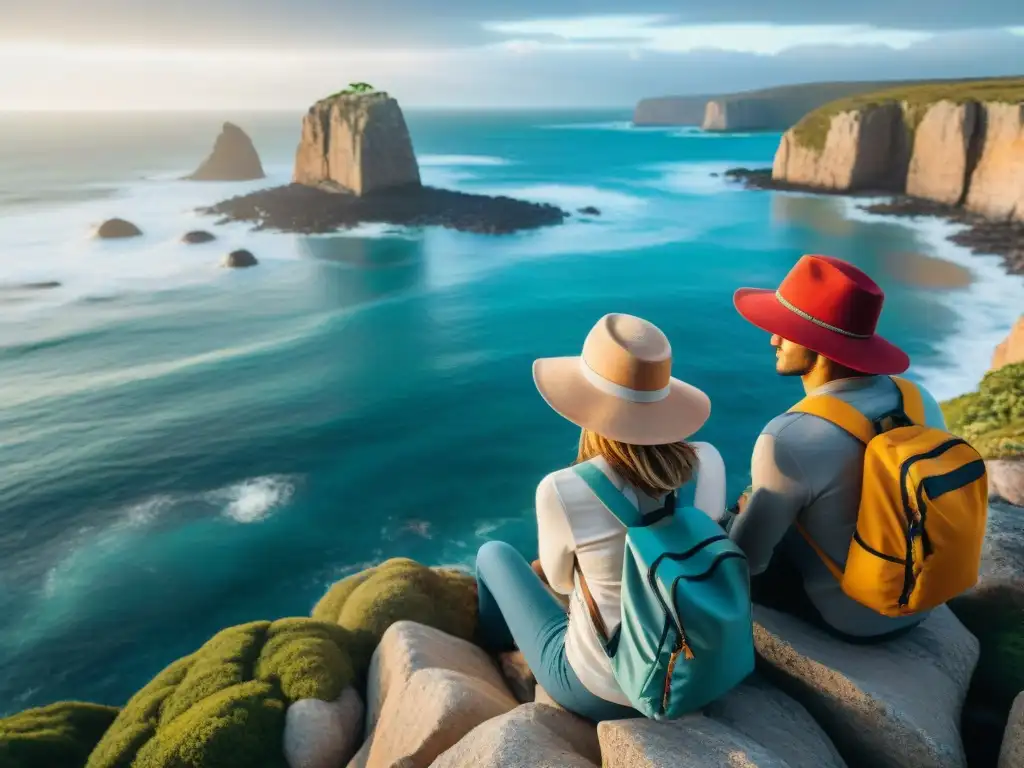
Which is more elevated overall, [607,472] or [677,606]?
[607,472]

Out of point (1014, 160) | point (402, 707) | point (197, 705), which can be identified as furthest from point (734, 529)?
point (1014, 160)

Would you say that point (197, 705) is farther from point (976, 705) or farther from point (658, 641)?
point (976, 705)

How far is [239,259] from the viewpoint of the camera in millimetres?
49844

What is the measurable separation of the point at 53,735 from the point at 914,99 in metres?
74.1

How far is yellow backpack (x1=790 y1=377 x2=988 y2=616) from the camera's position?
3.28 m

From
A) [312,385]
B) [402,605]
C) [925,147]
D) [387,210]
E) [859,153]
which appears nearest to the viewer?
[402,605]

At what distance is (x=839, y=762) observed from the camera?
3.62 m

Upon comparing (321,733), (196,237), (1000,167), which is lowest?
(196,237)

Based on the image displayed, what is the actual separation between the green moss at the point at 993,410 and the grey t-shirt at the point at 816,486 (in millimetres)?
8390

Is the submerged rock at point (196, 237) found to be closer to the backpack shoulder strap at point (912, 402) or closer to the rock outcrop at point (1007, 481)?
the rock outcrop at point (1007, 481)

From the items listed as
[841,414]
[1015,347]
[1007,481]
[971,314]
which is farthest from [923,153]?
[841,414]

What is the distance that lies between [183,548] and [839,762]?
55.5 feet

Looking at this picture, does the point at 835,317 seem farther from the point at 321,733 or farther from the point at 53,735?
the point at 53,735

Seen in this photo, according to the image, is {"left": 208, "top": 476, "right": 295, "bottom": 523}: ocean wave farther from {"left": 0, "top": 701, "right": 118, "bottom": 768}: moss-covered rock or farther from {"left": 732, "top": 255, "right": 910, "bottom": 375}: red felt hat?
{"left": 732, "top": 255, "right": 910, "bottom": 375}: red felt hat
